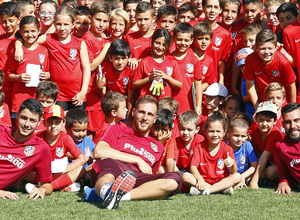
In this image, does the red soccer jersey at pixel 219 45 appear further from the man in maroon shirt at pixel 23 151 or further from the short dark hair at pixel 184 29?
the man in maroon shirt at pixel 23 151

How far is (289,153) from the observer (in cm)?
682

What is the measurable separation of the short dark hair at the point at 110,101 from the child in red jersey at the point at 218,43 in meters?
2.01

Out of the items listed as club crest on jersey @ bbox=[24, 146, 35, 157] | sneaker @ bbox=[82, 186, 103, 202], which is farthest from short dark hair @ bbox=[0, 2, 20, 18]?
sneaker @ bbox=[82, 186, 103, 202]

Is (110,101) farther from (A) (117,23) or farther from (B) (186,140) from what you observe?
(A) (117,23)

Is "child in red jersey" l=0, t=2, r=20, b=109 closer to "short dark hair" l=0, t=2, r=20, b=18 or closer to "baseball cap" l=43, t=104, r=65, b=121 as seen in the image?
"short dark hair" l=0, t=2, r=20, b=18

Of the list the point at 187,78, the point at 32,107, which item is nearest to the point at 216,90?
the point at 187,78

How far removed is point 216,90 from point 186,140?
1511mm

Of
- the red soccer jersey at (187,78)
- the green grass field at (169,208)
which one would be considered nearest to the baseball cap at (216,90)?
the red soccer jersey at (187,78)

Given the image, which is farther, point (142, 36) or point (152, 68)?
point (142, 36)

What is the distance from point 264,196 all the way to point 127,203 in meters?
1.73

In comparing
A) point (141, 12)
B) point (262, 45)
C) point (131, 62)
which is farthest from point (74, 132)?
point (262, 45)

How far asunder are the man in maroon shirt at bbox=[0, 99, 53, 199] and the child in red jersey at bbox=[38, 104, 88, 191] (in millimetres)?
407

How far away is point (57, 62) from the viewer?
794 centimetres

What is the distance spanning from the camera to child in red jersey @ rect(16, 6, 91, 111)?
7.92m
